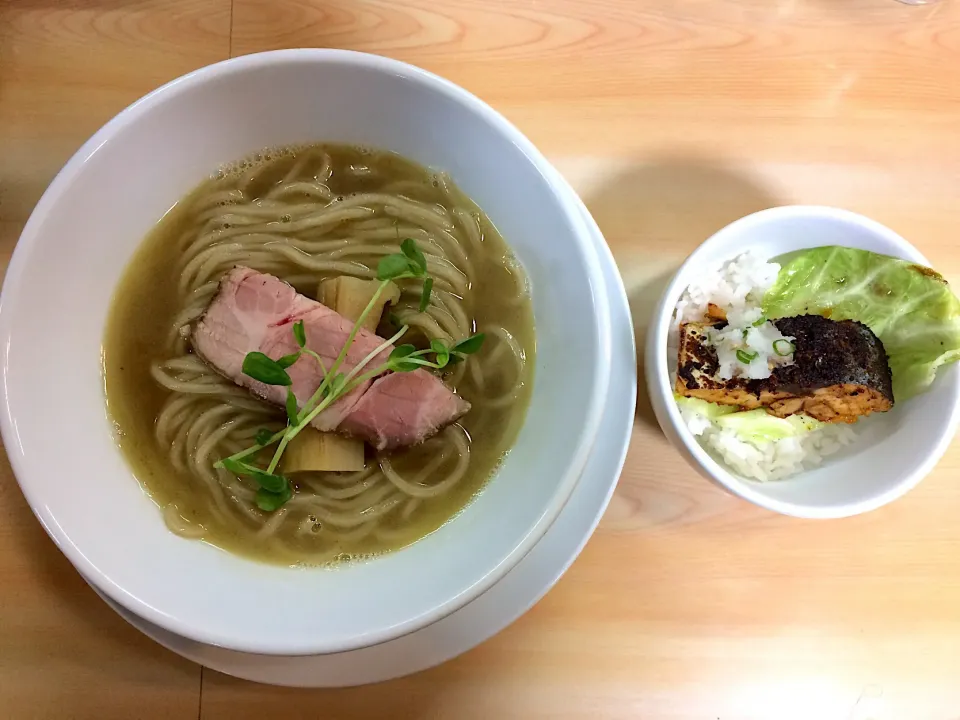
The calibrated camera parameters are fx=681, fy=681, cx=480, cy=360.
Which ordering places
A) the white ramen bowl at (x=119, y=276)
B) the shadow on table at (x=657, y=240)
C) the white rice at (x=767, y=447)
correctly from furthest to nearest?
1. the shadow on table at (x=657, y=240)
2. the white rice at (x=767, y=447)
3. the white ramen bowl at (x=119, y=276)

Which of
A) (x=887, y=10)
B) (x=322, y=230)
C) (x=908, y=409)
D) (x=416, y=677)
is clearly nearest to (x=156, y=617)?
(x=416, y=677)

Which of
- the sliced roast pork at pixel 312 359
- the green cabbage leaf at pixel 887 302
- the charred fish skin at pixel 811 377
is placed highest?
the green cabbage leaf at pixel 887 302

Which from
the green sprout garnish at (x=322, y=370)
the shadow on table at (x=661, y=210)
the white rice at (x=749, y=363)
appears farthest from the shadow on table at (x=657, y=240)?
the green sprout garnish at (x=322, y=370)

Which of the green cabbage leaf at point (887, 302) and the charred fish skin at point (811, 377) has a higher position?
the green cabbage leaf at point (887, 302)

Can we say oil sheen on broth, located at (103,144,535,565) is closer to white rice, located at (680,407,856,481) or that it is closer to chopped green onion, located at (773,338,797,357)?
white rice, located at (680,407,856,481)

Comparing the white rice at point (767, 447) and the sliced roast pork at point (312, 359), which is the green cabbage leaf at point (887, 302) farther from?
the sliced roast pork at point (312, 359)

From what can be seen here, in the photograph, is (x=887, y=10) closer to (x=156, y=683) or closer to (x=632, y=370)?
(x=632, y=370)
